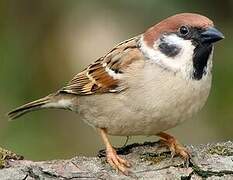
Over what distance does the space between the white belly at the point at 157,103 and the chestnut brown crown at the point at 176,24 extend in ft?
0.66

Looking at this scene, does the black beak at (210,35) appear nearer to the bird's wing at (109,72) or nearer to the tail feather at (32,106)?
the bird's wing at (109,72)

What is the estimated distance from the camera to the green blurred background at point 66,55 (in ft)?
19.0

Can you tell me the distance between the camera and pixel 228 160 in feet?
13.9

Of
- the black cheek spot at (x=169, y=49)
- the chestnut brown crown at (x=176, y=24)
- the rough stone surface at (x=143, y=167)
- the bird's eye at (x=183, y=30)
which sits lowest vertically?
the rough stone surface at (x=143, y=167)

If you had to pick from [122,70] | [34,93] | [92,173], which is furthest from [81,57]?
[92,173]

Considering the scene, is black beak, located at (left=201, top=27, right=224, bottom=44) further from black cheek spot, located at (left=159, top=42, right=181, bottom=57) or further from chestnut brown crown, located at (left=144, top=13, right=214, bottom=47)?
black cheek spot, located at (left=159, top=42, right=181, bottom=57)

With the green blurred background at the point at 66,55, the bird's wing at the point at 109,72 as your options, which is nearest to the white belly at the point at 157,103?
the bird's wing at the point at 109,72

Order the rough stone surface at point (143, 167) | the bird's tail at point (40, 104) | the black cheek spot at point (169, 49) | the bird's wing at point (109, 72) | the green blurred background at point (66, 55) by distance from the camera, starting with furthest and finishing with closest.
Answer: the green blurred background at point (66, 55)
the bird's tail at point (40, 104)
the bird's wing at point (109, 72)
the black cheek spot at point (169, 49)
the rough stone surface at point (143, 167)

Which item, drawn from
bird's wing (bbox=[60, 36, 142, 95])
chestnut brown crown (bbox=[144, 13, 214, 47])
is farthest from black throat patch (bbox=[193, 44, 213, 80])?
bird's wing (bbox=[60, 36, 142, 95])

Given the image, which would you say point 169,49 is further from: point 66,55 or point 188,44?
point 66,55

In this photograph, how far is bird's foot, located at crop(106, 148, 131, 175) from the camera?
414cm

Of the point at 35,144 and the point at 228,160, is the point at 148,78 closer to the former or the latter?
the point at 228,160

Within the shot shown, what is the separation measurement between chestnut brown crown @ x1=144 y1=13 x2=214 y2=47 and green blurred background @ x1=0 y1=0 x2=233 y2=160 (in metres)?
1.25

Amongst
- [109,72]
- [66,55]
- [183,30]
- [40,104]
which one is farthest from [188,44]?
[66,55]
